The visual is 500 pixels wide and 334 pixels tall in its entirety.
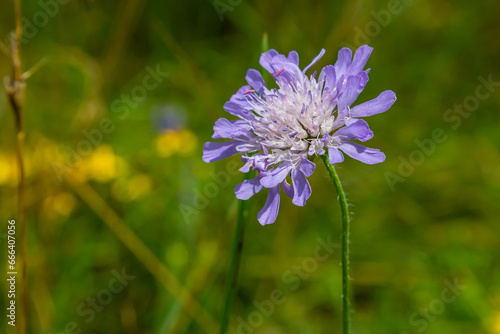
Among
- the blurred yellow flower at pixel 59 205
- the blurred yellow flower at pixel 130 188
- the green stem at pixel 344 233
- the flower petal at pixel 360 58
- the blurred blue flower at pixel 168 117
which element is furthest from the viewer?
the blurred blue flower at pixel 168 117

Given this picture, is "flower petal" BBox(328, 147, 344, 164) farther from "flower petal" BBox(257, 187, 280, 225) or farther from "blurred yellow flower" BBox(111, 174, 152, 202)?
"blurred yellow flower" BBox(111, 174, 152, 202)

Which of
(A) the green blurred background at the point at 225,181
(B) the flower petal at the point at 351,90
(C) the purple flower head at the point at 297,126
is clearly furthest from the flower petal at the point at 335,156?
(A) the green blurred background at the point at 225,181

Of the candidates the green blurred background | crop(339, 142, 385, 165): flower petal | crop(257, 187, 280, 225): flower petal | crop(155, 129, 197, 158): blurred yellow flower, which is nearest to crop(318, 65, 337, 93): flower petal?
crop(339, 142, 385, 165): flower petal

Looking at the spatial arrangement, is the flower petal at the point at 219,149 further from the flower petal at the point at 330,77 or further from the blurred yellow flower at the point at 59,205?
the blurred yellow flower at the point at 59,205

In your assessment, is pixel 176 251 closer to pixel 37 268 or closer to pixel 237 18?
pixel 37 268

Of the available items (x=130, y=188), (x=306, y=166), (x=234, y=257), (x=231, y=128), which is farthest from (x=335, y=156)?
(x=130, y=188)

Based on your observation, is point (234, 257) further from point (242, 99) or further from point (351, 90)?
point (351, 90)

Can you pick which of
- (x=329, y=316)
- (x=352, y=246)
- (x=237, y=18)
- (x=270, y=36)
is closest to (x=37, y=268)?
(x=329, y=316)
